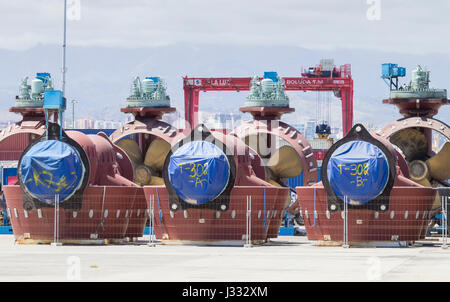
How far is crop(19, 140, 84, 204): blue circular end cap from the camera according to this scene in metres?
44.1

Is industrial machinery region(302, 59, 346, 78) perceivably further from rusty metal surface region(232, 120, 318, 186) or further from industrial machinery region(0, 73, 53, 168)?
rusty metal surface region(232, 120, 318, 186)

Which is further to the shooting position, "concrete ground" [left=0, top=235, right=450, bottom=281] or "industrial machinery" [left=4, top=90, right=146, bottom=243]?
"industrial machinery" [left=4, top=90, right=146, bottom=243]

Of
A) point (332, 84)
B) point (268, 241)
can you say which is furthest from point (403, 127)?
point (332, 84)

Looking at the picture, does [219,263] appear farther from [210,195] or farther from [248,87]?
[248,87]

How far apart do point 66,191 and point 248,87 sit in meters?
48.0

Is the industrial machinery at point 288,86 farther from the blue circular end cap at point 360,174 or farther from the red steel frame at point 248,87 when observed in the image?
the blue circular end cap at point 360,174

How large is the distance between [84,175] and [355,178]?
406 inches

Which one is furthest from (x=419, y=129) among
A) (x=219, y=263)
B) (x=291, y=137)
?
(x=219, y=263)

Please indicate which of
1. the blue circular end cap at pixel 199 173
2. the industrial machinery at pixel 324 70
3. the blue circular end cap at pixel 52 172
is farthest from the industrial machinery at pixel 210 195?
the industrial machinery at pixel 324 70

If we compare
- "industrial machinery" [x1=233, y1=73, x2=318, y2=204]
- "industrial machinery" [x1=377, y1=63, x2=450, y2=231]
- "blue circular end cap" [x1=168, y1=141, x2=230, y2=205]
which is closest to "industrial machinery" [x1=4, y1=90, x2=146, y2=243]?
"blue circular end cap" [x1=168, y1=141, x2=230, y2=205]

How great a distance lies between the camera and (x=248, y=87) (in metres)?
91.2

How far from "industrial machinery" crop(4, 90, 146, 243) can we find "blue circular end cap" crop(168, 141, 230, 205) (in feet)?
9.01

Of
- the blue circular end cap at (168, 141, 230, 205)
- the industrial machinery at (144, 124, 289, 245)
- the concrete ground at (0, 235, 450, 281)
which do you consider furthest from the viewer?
the industrial machinery at (144, 124, 289, 245)
